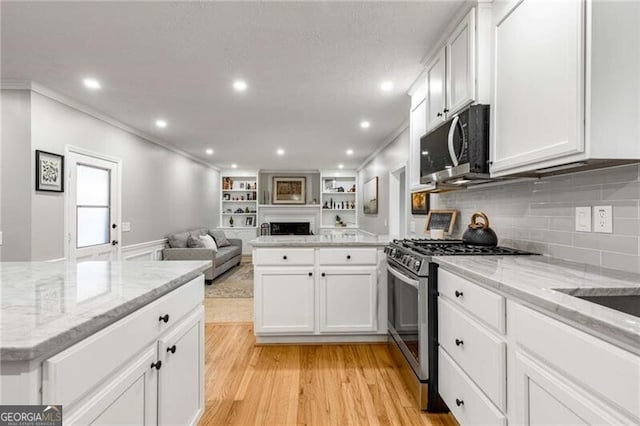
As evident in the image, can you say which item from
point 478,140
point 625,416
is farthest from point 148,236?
point 625,416

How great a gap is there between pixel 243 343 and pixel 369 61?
272 centimetres

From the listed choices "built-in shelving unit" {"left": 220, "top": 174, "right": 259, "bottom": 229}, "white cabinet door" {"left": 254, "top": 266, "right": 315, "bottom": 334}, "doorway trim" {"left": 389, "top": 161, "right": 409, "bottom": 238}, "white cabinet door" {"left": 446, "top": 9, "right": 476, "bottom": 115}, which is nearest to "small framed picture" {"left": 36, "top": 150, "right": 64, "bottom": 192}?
"white cabinet door" {"left": 254, "top": 266, "right": 315, "bottom": 334}

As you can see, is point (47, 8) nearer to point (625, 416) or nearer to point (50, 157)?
point (50, 157)

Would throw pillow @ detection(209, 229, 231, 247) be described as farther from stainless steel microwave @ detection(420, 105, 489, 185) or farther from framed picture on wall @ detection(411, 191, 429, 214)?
stainless steel microwave @ detection(420, 105, 489, 185)

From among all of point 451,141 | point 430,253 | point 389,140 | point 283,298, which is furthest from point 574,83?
point 389,140

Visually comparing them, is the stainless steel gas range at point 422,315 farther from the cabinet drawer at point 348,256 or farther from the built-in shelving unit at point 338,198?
the built-in shelving unit at point 338,198

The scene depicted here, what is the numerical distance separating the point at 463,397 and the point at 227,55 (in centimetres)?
270

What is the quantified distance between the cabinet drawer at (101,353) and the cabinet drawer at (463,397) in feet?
4.53

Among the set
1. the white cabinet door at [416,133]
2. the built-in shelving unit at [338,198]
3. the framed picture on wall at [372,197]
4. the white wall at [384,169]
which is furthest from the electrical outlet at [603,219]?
the built-in shelving unit at [338,198]

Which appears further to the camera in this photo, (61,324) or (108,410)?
(108,410)

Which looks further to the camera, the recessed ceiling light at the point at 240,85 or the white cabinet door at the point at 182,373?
the recessed ceiling light at the point at 240,85

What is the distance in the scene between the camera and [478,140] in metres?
1.82

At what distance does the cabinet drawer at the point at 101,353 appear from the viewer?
718 millimetres

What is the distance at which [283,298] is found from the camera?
2.79m
